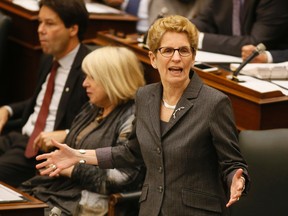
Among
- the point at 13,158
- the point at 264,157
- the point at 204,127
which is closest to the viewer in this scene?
the point at 204,127

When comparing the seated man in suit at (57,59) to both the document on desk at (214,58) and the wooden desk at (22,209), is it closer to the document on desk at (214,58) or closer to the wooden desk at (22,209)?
the document on desk at (214,58)

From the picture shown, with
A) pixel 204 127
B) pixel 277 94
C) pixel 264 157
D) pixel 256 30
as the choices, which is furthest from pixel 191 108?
pixel 256 30

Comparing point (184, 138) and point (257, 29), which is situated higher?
point (257, 29)

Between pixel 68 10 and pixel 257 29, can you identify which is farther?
pixel 257 29

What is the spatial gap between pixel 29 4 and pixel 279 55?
1710mm

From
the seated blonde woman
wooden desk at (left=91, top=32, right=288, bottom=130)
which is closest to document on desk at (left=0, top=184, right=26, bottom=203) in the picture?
the seated blonde woman

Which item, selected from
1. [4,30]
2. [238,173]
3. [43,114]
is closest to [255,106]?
[238,173]

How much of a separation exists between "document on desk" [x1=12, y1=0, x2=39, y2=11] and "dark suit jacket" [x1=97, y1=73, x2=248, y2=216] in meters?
2.18

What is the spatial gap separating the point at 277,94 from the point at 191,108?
2.52 ft

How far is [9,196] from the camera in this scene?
3092 millimetres

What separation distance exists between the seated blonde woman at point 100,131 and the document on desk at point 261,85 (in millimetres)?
464

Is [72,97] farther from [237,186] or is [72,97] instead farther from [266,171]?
[237,186]

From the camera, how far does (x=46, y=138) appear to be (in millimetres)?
3885

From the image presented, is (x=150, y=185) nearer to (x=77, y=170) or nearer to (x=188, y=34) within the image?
(x=188, y=34)
